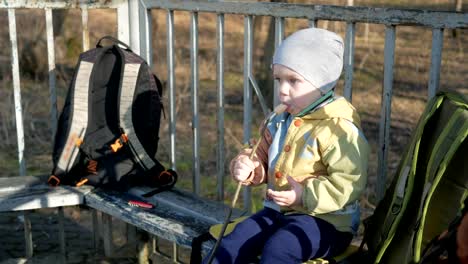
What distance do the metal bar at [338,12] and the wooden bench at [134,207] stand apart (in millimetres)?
880

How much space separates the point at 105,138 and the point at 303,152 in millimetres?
1345

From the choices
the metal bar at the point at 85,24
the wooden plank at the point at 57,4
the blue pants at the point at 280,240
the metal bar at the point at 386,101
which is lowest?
the blue pants at the point at 280,240

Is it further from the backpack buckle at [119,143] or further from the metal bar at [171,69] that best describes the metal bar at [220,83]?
the backpack buckle at [119,143]

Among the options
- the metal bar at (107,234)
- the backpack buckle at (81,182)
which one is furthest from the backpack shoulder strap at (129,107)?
the metal bar at (107,234)

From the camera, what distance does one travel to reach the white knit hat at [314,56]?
7.62 ft

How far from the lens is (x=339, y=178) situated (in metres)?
2.24

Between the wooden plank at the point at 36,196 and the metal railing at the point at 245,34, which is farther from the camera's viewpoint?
the wooden plank at the point at 36,196

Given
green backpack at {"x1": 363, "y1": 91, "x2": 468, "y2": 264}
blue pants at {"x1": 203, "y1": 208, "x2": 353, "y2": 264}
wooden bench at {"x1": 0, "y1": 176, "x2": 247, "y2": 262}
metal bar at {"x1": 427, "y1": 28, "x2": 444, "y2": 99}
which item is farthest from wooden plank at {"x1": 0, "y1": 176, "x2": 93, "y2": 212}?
metal bar at {"x1": 427, "y1": 28, "x2": 444, "y2": 99}

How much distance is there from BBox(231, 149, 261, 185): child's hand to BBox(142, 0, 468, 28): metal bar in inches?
24.8

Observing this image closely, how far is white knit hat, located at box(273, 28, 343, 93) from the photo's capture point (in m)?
2.32

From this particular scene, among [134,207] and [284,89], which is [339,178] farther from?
[134,207]

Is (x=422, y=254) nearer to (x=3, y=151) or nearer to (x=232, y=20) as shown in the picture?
(x=3, y=151)

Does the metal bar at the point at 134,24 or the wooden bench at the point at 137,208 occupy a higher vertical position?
the metal bar at the point at 134,24

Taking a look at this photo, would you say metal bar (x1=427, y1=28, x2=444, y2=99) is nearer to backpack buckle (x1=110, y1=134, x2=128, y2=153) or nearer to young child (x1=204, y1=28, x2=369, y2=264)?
young child (x1=204, y1=28, x2=369, y2=264)
